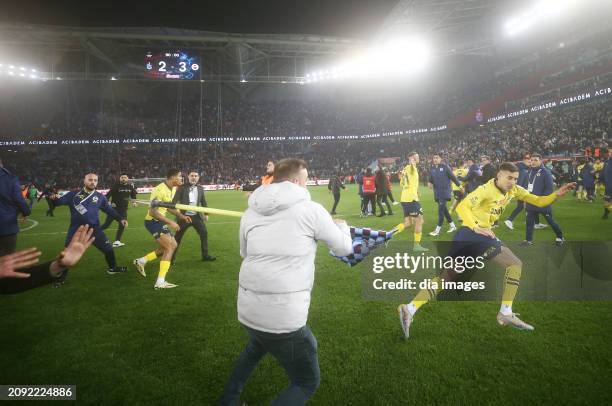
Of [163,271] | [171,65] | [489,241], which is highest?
[171,65]

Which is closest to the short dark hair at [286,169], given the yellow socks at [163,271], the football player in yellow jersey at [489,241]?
the football player in yellow jersey at [489,241]

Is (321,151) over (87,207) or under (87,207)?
over

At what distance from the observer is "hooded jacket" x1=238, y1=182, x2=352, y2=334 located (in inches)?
81.7

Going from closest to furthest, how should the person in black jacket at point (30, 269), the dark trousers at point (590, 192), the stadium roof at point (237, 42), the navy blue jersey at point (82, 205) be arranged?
the person in black jacket at point (30, 269)
the navy blue jersey at point (82, 205)
the dark trousers at point (590, 192)
the stadium roof at point (237, 42)

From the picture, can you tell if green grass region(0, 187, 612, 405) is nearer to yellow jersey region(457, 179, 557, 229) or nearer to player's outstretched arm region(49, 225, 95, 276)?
yellow jersey region(457, 179, 557, 229)

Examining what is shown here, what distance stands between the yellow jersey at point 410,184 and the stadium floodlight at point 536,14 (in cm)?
3124

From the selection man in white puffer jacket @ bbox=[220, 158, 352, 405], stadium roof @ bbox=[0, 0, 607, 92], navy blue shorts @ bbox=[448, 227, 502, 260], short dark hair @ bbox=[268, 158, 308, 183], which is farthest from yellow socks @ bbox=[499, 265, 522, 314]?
stadium roof @ bbox=[0, 0, 607, 92]

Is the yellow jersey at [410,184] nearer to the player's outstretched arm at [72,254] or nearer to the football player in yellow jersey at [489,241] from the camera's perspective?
the football player in yellow jersey at [489,241]

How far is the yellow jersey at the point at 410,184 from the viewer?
837 cm

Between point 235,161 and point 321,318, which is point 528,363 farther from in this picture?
point 235,161

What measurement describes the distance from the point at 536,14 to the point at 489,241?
123 ft

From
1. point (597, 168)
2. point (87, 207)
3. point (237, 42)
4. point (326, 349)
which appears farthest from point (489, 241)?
point (237, 42)

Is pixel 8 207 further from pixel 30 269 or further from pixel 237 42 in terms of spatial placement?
pixel 237 42

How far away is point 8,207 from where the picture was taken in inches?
193
